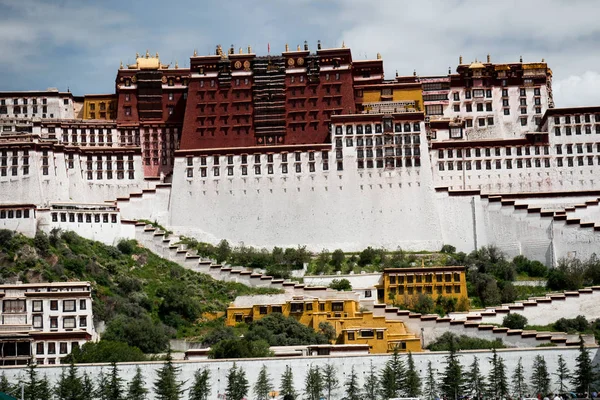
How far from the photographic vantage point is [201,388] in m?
65.7

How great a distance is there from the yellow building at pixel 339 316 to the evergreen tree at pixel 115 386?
1578 cm

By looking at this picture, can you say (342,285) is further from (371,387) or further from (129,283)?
(371,387)

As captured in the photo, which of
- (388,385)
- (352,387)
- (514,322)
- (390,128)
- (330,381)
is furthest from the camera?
(390,128)

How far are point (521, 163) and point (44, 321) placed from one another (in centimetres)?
4133

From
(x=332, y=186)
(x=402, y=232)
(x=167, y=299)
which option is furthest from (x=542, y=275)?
(x=167, y=299)

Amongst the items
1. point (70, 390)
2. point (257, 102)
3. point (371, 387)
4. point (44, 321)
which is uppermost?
point (257, 102)

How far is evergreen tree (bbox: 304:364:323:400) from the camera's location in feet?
216

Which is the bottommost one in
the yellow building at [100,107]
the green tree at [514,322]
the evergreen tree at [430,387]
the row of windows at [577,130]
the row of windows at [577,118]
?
the evergreen tree at [430,387]

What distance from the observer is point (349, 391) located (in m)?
66.1

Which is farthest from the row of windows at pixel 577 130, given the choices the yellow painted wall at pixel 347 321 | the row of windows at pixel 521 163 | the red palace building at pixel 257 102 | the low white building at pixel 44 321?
the low white building at pixel 44 321

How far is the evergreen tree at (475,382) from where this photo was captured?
66438 mm

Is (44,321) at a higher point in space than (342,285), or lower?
lower

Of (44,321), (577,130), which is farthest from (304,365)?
(577,130)

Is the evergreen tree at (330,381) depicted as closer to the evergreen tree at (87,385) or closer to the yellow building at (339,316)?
the yellow building at (339,316)
